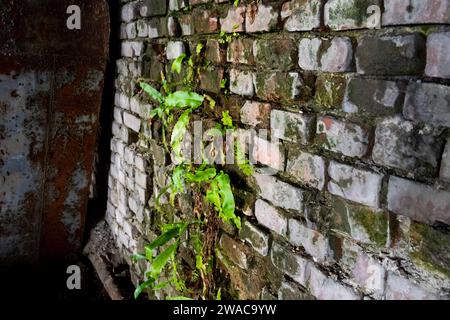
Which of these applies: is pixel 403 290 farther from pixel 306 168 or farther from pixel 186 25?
pixel 186 25

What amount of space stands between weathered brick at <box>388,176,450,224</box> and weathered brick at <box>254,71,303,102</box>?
1.35ft

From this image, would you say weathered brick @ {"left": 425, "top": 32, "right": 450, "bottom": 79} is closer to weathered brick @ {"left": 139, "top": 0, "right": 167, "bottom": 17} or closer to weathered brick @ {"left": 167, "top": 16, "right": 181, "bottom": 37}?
weathered brick @ {"left": 167, "top": 16, "right": 181, "bottom": 37}

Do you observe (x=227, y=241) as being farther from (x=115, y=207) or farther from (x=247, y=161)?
(x=115, y=207)

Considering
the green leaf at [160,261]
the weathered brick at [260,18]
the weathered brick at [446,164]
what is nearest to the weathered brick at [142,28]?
the weathered brick at [260,18]

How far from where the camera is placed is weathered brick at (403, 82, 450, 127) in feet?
2.64

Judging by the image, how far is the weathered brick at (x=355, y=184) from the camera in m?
0.97

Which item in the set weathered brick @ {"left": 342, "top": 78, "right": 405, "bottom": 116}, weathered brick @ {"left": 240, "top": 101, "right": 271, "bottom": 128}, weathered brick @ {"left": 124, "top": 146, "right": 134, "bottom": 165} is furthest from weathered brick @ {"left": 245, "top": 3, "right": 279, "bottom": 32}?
weathered brick @ {"left": 124, "top": 146, "right": 134, "bottom": 165}

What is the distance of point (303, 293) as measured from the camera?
3.98 feet

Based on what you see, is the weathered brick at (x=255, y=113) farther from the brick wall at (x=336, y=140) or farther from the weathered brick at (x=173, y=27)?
the weathered brick at (x=173, y=27)

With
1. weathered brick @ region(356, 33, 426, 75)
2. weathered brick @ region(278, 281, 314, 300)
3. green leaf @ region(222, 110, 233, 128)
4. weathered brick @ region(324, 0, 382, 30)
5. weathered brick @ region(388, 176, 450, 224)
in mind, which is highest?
weathered brick @ region(324, 0, 382, 30)

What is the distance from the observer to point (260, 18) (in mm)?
1245

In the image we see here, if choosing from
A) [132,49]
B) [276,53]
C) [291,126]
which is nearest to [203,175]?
[291,126]

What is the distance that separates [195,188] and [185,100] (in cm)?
41

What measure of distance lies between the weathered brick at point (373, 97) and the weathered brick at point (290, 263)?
527 millimetres
